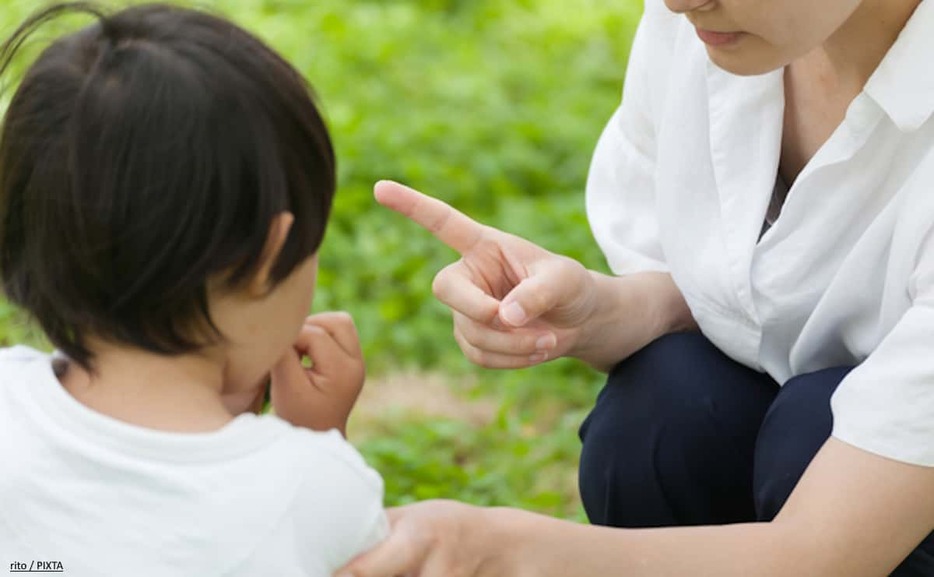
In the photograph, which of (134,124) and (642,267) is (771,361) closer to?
(642,267)

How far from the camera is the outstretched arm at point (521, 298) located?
2.12 metres

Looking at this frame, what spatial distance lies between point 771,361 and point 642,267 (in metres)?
0.29

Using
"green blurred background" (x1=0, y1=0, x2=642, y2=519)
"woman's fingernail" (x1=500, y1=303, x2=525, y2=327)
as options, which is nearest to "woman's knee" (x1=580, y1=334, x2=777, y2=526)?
"woman's fingernail" (x1=500, y1=303, x2=525, y2=327)

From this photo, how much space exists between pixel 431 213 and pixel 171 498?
64cm

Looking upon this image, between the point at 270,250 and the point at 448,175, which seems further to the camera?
the point at 448,175

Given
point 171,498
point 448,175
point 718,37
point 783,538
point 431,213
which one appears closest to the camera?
point 171,498

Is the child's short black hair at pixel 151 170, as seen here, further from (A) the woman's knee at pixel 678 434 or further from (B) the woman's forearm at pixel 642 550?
(A) the woman's knee at pixel 678 434

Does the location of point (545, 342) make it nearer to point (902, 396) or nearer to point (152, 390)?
point (902, 396)

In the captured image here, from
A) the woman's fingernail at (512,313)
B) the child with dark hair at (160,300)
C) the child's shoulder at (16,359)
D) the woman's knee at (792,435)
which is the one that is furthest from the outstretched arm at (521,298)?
the child's shoulder at (16,359)

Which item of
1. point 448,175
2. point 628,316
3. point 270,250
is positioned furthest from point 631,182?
point 448,175

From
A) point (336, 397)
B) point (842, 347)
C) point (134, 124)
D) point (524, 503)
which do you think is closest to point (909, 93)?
point (842, 347)

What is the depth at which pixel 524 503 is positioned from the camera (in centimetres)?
299

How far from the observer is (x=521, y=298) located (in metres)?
2.11

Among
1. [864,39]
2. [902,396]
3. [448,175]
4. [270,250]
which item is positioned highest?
[864,39]
